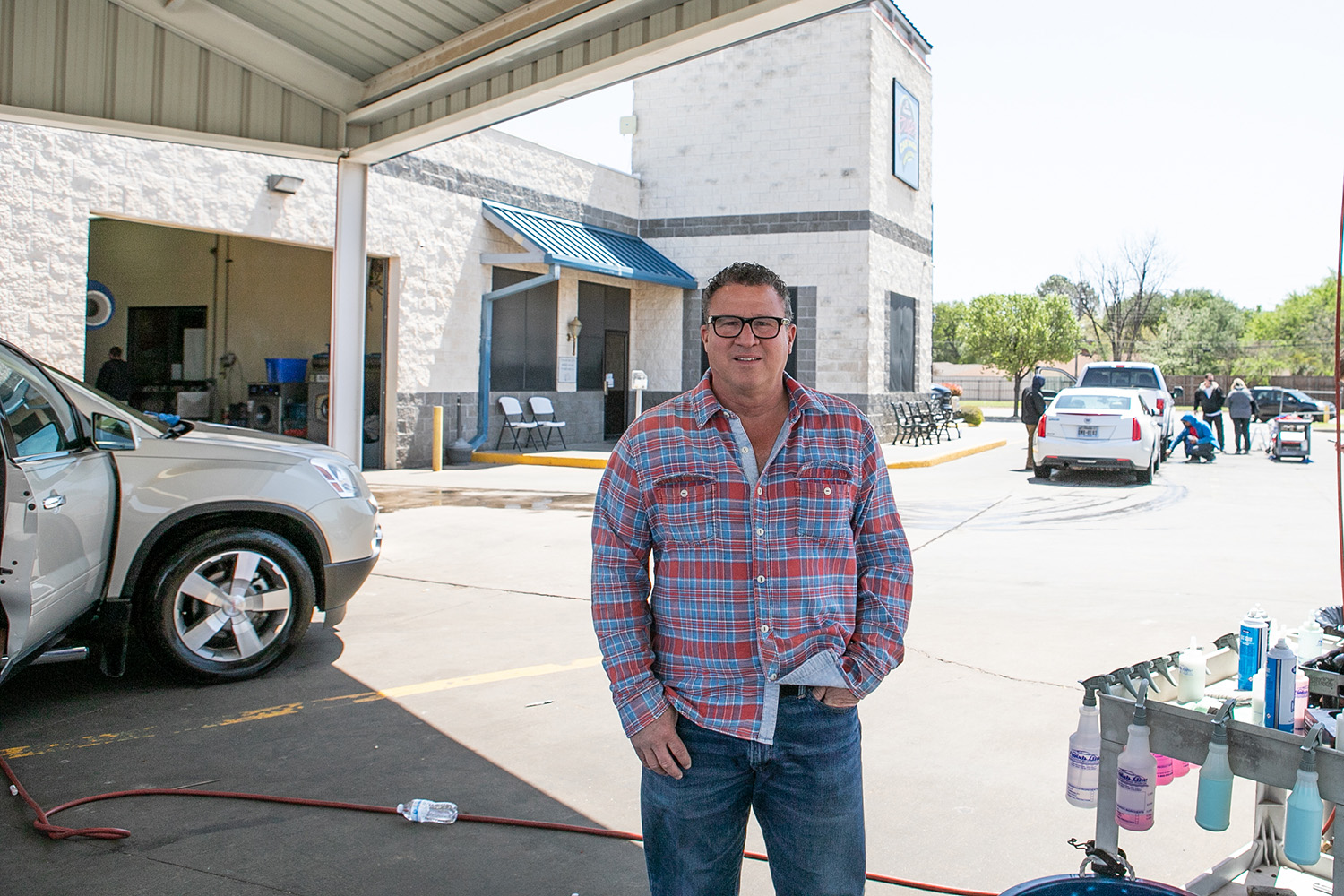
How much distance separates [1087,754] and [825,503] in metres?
1.23

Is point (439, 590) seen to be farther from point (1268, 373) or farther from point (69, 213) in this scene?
point (1268, 373)

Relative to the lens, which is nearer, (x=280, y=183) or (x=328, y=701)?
(x=328, y=701)

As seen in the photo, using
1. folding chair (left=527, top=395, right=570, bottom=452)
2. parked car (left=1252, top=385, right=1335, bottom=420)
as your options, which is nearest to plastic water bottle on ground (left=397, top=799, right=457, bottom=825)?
folding chair (left=527, top=395, right=570, bottom=452)

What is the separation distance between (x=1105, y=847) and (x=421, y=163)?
1712cm

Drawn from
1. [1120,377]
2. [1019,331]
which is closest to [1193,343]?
[1019,331]

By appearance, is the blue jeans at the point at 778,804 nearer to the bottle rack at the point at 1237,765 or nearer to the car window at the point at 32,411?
the bottle rack at the point at 1237,765

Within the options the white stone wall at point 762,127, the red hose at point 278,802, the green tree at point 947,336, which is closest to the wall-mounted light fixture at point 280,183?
the white stone wall at point 762,127

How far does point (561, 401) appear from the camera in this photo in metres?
21.9

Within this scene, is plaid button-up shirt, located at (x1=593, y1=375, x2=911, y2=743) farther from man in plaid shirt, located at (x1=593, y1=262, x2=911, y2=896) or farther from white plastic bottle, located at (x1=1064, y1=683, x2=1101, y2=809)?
white plastic bottle, located at (x1=1064, y1=683, x2=1101, y2=809)

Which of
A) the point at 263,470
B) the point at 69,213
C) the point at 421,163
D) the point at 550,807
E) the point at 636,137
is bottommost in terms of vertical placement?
the point at 550,807

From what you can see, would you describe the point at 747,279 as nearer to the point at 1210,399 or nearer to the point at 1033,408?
the point at 1033,408

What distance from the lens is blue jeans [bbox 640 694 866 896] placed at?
2.43m

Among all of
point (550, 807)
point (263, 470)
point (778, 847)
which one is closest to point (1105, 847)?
point (778, 847)

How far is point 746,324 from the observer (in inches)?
97.6
